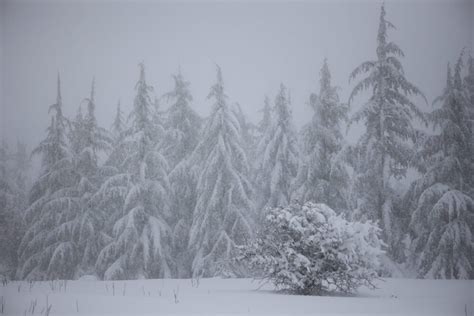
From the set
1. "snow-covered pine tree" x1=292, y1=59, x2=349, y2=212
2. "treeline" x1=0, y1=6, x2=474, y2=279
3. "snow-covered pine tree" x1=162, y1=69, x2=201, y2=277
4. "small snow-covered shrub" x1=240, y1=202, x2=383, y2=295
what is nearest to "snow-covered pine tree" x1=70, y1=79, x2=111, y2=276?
"treeline" x1=0, y1=6, x2=474, y2=279

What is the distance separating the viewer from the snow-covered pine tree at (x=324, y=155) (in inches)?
780

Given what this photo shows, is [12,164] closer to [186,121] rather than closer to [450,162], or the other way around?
[186,121]

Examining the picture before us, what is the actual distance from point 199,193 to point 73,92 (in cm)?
1809

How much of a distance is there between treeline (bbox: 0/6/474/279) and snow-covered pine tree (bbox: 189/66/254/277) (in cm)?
6

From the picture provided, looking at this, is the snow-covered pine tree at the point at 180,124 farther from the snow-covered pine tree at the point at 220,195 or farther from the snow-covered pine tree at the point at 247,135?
the snow-covered pine tree at the point at 247,135

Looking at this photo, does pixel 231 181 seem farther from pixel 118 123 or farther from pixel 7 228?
pixel 7 228

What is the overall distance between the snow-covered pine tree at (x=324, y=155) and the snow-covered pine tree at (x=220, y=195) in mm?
2750

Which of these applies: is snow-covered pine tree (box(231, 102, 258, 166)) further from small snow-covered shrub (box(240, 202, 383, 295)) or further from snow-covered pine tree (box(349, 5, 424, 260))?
small snow-covered shrub (box(240, 202, 383, 295))

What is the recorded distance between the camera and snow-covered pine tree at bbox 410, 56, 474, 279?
57.1ft

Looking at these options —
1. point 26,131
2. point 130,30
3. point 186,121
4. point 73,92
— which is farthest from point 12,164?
point 186,121

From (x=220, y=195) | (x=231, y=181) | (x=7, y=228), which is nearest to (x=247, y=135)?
(x=231, y=181)

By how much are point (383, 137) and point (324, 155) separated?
→ 3.36m

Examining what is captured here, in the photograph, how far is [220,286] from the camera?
11523 millimetres

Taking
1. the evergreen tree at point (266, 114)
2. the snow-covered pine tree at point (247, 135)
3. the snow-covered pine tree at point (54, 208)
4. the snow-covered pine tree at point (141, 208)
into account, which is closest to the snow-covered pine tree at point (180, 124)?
the snow-covered pine tree at point (141, 208)
